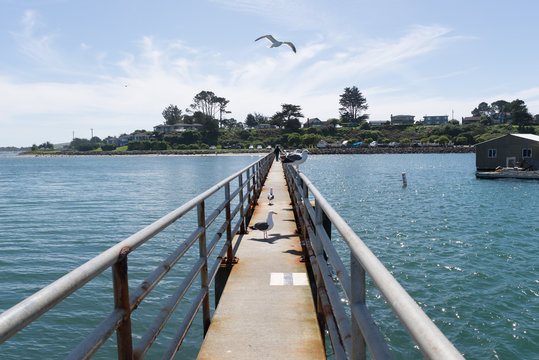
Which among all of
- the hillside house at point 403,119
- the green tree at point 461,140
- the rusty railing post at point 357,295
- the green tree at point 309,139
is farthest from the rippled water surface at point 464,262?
the hillside house at point 403,119

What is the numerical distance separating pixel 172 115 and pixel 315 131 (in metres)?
69.8

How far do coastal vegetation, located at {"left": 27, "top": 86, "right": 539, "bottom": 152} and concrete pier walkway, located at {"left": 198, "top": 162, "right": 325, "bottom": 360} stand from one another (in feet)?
433

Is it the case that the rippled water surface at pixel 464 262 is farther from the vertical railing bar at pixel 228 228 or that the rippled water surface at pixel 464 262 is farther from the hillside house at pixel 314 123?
the hillside house at pixel 314 123

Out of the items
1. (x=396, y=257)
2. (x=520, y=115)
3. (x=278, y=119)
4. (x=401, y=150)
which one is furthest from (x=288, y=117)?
(x=396, y=257)

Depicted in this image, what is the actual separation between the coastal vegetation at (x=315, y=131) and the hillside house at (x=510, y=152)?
8635cm

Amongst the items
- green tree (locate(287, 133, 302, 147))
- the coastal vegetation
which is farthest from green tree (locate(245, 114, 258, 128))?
green tree (locate(287, 133, 302, 147))

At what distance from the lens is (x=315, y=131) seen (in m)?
158

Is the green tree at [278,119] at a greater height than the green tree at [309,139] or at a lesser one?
greater

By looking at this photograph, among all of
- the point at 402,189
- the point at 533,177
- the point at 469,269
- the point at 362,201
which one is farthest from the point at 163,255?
the point at 533,177

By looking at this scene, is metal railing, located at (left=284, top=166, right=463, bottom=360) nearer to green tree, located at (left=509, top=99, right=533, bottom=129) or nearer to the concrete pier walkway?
the concrete pier walkway

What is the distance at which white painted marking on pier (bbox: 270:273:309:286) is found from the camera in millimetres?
5934

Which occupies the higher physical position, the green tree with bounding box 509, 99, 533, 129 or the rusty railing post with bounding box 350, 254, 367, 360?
the green tree with bounding box 509, 99, 533, 129

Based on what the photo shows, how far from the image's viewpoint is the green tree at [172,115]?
18680cm

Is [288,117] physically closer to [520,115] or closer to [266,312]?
[520,115]
